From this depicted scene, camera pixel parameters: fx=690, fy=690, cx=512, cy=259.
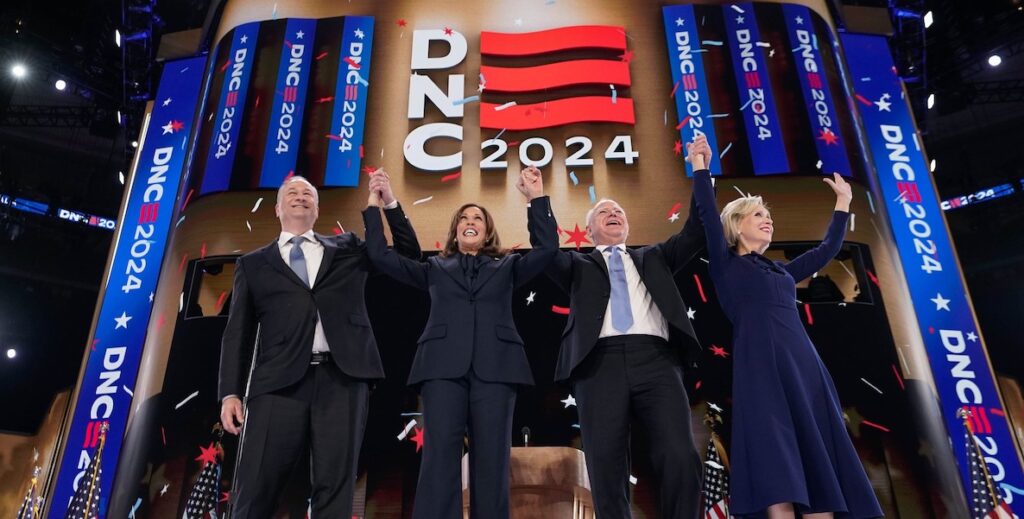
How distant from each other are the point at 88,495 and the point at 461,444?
3359 millimetres

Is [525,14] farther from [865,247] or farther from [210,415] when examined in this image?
[210,415]

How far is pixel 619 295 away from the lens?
2.51m

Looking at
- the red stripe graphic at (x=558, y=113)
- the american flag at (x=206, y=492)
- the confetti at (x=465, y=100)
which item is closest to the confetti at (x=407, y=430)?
the american flag at (x=206, y=492)

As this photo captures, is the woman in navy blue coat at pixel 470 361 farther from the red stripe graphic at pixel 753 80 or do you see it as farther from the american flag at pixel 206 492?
the red stripe graphic at pixel 753 80

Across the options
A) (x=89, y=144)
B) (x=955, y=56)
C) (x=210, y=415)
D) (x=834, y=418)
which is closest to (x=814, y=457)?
(x=834, y=418)

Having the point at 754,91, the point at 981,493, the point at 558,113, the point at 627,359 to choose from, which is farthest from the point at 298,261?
the point at 981,493

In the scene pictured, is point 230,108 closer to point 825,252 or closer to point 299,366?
point 299,366

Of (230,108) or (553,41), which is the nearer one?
(230,108)

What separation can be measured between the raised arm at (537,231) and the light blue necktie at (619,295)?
0.78 feet

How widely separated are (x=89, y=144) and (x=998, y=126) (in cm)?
1428

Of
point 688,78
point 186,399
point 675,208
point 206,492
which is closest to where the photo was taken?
point 206,492

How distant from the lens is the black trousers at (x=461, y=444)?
7.21ft

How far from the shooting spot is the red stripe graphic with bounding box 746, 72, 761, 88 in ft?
17.5

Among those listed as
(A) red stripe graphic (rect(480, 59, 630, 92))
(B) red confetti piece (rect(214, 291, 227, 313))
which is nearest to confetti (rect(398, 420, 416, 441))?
(B) red confetti piece (rect(214, 291, 227, 313))
